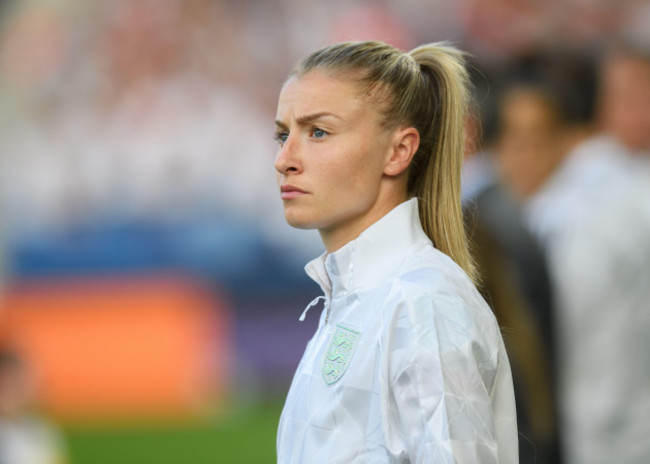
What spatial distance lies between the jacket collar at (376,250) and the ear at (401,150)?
0.07 m

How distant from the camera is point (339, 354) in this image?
7.39ft

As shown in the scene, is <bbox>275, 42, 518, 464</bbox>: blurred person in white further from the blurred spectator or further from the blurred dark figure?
the blurred spectator

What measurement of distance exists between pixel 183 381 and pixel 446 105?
988 cm

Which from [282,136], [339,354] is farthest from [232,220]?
[339,354]

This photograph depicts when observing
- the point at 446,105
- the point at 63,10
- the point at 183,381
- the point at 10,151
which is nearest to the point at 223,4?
the point at 63,10

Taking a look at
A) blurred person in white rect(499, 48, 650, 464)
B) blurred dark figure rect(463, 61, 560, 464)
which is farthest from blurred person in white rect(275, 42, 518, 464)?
blurred person in white rect(499, 48, 650, 464)

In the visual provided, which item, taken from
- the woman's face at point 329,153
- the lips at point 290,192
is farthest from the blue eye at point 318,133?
the lips at point 290,192

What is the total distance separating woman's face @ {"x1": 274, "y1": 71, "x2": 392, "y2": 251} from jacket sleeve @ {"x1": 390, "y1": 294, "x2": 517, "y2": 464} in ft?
0.99

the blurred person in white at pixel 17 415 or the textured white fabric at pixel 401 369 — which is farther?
the blurred person in white at pixel 17 415

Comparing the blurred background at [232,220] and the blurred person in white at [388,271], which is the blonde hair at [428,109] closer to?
the blurred person in white at [388,271]

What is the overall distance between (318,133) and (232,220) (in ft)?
36.7

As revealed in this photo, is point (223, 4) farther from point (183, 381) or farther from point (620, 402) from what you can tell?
point (620, 402)

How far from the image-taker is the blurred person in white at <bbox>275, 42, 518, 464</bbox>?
208cm

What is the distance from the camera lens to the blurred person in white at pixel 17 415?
242 inches
